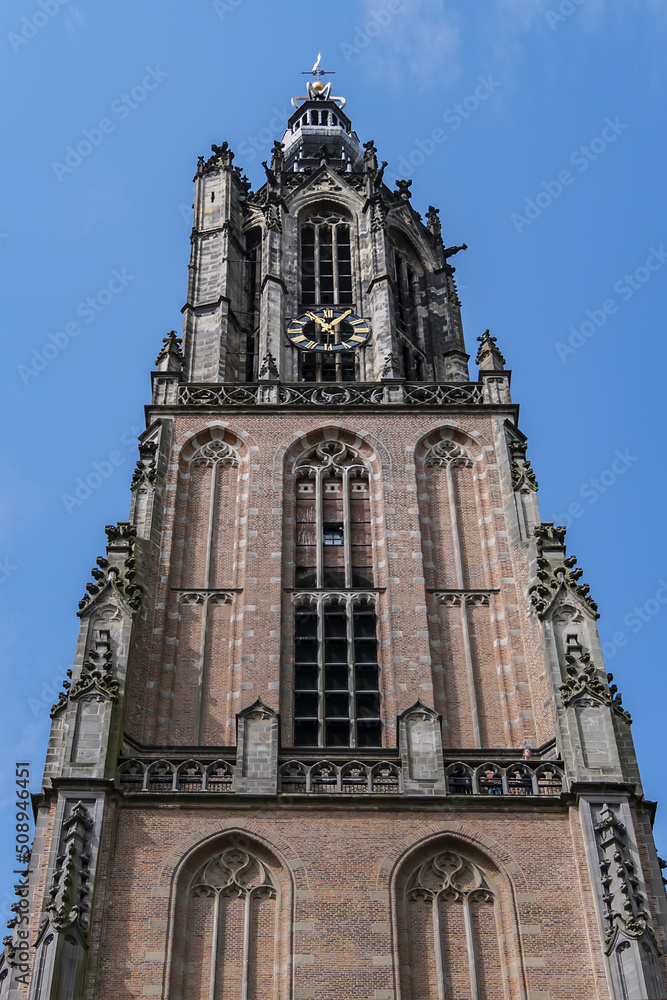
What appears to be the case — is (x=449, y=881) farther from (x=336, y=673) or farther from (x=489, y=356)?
(x=489, y=356)

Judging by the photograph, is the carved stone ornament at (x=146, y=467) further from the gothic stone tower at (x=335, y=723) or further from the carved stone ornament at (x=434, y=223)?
the carved stone ornament at (x=434, y=223)

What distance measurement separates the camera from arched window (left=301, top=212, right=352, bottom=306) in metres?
43.9

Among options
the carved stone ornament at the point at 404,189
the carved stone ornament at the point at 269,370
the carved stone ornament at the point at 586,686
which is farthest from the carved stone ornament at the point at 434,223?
the carved stone ornament at the point at 586,686

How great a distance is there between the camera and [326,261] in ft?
148

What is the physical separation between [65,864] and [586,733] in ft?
31.0

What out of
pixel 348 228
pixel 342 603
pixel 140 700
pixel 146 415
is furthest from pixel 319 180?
pixel 140 700

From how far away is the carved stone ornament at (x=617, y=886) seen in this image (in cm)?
2414

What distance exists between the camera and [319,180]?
47.6m

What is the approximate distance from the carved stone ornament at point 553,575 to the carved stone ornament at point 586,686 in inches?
51.0

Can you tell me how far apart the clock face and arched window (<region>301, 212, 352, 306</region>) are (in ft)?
3.03

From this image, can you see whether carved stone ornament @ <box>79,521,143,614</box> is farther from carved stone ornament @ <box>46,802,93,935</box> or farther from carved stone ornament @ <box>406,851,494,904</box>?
carved stone ornament @ <box>406,851,494,904</box>

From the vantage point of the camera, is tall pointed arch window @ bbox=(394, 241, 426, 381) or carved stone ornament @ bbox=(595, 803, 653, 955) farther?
tall pointed arch window @ bbox=(394, 241, 426, 381)

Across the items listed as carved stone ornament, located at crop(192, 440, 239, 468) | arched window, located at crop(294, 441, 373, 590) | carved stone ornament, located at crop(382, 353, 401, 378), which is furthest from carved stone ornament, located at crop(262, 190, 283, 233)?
arched window, located at crop(294, 441, 373, 590)

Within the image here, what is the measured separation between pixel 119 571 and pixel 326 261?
675 inches
